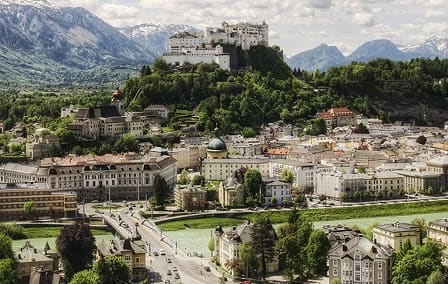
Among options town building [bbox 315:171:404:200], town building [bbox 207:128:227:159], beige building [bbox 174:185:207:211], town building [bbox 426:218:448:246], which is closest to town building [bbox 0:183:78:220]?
beige building [bbox 174:185:207:211]

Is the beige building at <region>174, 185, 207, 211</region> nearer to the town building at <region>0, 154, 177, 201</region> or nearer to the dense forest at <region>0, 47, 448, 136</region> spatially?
the town building at <region>0, 154, 177, 201</region>

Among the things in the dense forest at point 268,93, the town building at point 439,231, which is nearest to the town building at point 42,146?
the dense forest at point 268,93

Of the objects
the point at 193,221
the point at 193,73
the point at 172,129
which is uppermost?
the point at 193,73

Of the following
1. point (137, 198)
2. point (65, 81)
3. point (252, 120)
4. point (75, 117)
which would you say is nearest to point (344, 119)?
point (252, 120)

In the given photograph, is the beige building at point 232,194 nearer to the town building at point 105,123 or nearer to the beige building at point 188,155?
the beige building at point 188,155

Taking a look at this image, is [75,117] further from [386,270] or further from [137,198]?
[386,270]

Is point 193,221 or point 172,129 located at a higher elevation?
point 172,129
